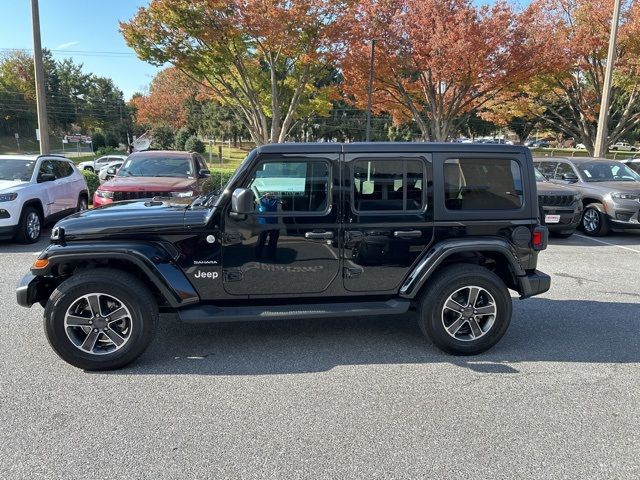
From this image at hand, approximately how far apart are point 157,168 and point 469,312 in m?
7.76

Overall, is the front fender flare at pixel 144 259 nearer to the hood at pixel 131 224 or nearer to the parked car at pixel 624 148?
the hood at pixel 131 224

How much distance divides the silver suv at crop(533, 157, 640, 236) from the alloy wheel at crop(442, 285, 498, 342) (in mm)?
7489

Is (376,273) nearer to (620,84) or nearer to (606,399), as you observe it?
(606,399)

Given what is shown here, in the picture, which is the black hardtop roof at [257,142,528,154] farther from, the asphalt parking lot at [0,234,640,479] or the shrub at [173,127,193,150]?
the shrub at [173,127,193,150]

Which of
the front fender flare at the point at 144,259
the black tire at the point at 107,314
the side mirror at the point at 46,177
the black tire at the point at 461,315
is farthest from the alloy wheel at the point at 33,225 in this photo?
the black tire at the point at 461,315

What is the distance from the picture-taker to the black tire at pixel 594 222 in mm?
10000

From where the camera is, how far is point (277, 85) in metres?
22.8

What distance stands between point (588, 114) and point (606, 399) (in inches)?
999

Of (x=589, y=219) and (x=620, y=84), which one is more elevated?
(x=620, y=84)

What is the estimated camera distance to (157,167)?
9781 mm

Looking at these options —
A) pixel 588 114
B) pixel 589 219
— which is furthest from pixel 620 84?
pixel 589 219

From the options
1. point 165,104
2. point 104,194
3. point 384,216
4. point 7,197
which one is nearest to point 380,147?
point 384,216

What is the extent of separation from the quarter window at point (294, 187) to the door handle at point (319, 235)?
7.8 inches

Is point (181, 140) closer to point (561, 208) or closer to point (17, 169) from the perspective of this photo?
point (17, 169)
